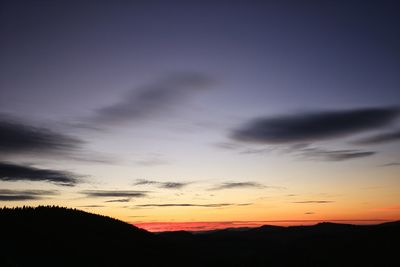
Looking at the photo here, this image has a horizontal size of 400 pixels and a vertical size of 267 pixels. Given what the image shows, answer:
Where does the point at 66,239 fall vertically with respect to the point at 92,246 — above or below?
above

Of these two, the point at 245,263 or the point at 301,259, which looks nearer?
the point at 245,263

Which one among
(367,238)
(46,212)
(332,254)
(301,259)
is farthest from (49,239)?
(367,238)

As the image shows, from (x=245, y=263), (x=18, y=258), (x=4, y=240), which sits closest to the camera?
(x=18, y=258)

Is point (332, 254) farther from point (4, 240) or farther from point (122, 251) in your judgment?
point (4, 240)

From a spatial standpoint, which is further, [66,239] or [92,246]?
[92,246]

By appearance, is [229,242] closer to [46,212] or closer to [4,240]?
[46,212]

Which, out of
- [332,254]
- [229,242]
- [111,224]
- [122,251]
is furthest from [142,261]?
[229,242]

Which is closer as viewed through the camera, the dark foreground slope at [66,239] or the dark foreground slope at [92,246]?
the dark foreground slope at [66,239]

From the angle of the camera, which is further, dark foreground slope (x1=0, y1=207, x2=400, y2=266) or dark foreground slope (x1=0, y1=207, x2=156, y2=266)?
dark foreground slope (x1=0, y1=207, x2=400, y2=266)

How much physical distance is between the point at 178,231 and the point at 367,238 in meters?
94.2

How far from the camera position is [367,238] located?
11631 centimetres

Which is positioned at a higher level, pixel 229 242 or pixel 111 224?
pixel 111 224

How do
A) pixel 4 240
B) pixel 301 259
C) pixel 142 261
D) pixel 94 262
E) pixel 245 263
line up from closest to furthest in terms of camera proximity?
1. pixel 4 240
2. pixel 94 262
3. pixel 142 261
4. pixel 245 263
5. pixel 301 259

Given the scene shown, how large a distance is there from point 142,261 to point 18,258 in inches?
879
